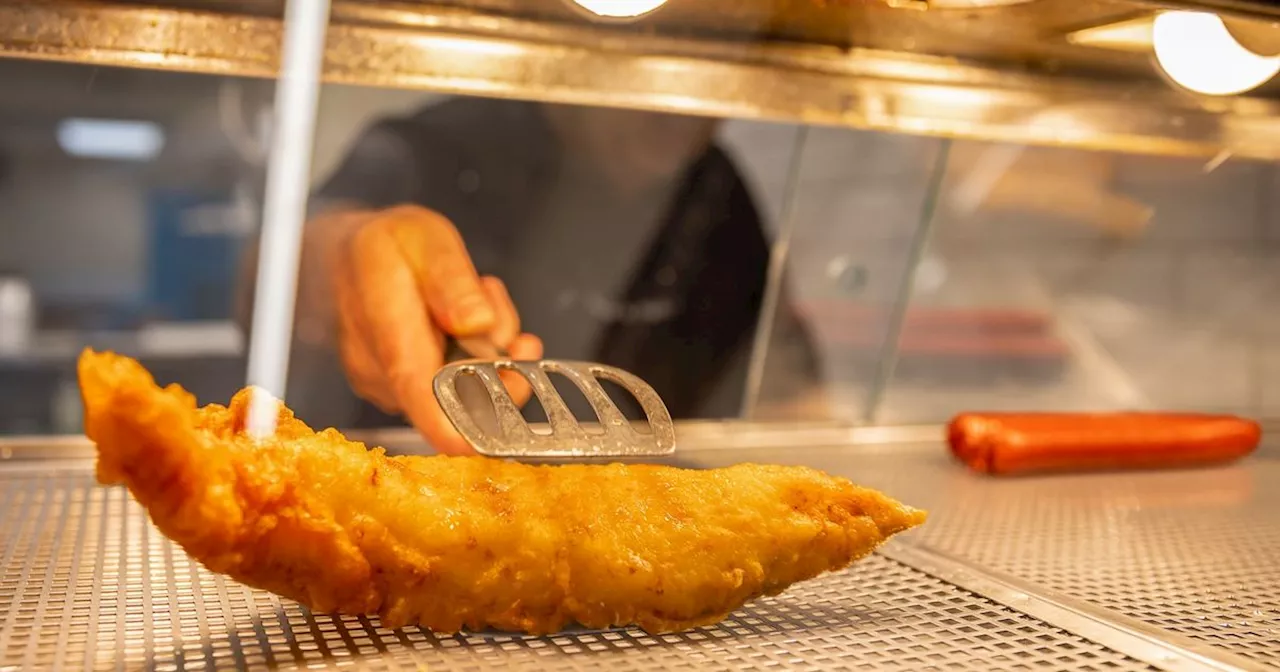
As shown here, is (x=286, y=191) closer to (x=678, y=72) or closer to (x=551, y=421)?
(x=678, y=72)

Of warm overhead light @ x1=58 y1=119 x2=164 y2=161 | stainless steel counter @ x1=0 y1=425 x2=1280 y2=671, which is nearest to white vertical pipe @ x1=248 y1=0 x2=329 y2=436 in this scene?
warm overhead light @ x1=58 y1=119 x2=164 y2=161

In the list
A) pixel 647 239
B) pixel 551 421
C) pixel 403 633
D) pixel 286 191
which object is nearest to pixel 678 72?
pixel 647 239

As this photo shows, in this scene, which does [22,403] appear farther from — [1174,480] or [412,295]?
[1174,480]

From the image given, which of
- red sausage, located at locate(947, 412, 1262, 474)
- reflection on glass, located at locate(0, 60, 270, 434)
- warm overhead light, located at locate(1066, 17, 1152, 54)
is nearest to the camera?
warm overhead light, located at locate(1066, 17, 1152, 54)

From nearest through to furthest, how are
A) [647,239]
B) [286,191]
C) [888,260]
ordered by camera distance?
1. [286,191]
2. [647,239]
3. [888,260]

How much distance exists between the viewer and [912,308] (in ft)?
7.72

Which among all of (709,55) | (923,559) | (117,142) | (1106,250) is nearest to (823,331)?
(1106,250)

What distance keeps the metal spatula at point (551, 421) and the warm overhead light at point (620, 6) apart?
1.84 ft

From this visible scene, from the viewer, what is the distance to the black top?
1.90 meters

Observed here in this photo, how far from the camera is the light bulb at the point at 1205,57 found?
150 centimetres

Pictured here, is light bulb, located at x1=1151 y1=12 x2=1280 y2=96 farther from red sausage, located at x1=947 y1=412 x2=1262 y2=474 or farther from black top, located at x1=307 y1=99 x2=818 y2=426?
black top, located at x1=307 y1=99 x2=818 y2=426

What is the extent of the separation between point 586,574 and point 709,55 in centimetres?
104

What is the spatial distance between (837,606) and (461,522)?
36 cm

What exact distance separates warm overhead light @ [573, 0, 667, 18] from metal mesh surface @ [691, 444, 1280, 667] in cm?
64
